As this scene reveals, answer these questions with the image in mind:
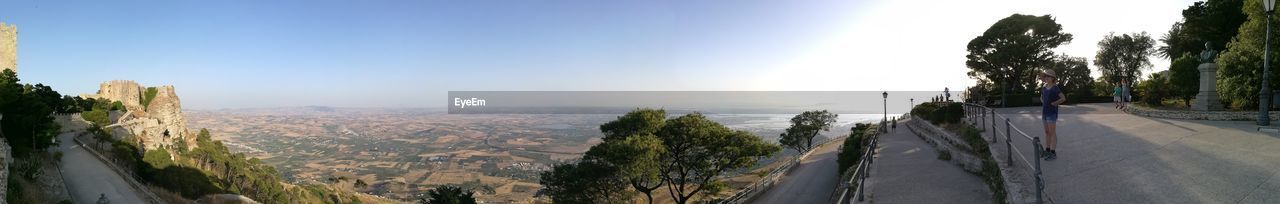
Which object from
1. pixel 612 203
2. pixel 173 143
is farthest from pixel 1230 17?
pixel 173 143

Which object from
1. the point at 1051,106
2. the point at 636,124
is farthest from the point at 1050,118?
the point at 636,124

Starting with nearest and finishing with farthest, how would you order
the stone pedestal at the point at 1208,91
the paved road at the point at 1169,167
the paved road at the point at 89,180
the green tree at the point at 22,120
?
the paved road at the point at 1169,167, the stone pedestal at the point at 1208,91, the paved road at the point at 89,180, the green tree at the point at 22,120

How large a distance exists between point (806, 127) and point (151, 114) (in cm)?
5243

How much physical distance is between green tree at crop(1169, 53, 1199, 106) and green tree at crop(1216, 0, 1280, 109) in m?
1.81

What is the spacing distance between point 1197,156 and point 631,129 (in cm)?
1725

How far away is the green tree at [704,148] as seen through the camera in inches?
856

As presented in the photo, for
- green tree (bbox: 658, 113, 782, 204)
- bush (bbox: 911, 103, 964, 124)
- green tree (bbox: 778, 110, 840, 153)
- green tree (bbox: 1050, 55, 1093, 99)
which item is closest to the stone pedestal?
bush (bbox: 911, 103, 964, 124)

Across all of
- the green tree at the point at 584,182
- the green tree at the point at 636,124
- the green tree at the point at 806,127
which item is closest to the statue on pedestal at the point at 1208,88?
the green tree at the point at 636,124

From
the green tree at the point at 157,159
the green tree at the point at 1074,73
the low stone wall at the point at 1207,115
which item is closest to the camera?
the low stone wall at the point at 1207,115

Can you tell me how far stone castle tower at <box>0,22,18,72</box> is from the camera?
929 inches

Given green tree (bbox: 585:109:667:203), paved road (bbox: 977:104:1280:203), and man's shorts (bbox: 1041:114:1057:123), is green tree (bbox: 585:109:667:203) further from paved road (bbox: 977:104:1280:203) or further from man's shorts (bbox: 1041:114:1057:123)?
man's shorts (bbox: 1041:114:1057:123)

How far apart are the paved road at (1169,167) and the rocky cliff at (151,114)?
43496 millimetres

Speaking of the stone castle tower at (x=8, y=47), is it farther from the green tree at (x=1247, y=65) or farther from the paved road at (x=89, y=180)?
the green tree at (x=1247, y=65)

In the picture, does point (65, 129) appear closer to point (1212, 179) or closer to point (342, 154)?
point (1212, 179)
